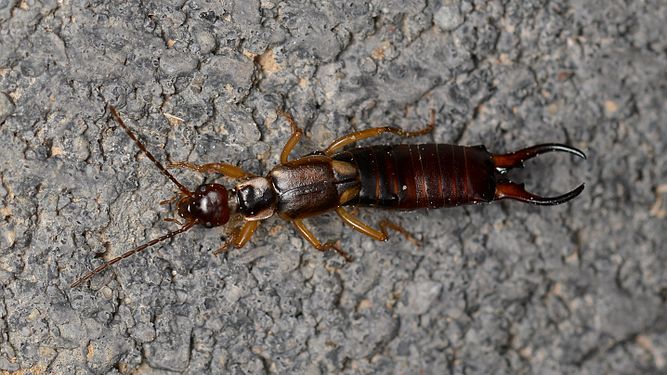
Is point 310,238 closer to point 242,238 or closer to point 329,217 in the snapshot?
point 329,217

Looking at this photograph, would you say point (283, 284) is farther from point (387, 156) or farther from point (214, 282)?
point (387, 156)

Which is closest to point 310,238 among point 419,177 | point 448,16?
point 419,177

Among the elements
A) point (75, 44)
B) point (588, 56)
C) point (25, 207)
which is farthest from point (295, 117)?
point (588, 56)

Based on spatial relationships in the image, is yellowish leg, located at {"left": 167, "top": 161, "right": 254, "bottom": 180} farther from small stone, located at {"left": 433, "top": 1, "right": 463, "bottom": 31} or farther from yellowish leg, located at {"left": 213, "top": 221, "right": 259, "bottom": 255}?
small stone, located at {"left": 433, "top": 1, "right": 463, "bottom": 31}

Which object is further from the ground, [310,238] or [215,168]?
[215,168]

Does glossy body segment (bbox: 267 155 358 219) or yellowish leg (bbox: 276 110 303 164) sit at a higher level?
yellowish leg (bbox: 276 110 303 164)

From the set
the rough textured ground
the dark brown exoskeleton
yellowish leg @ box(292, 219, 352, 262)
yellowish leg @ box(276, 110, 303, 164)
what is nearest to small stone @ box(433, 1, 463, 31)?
the rough textured ground
